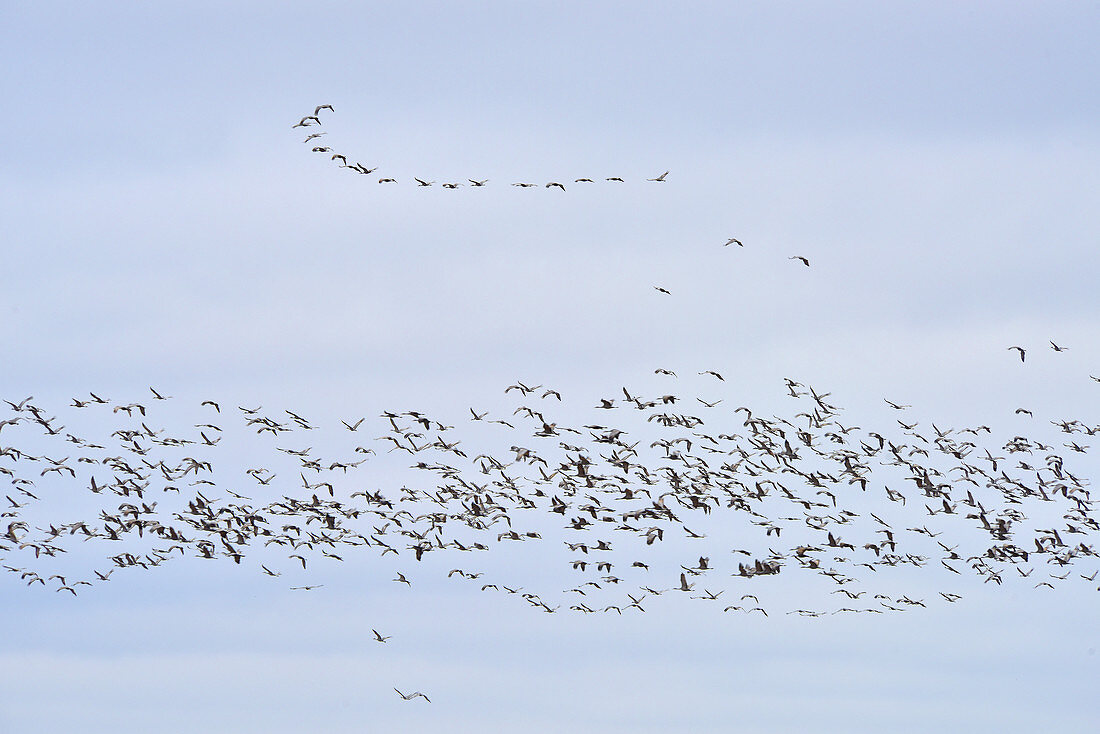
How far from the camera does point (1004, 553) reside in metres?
113

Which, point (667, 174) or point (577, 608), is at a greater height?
point (667, 174)

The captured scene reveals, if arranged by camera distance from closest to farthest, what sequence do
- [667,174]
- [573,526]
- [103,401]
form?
[667,174] → [103,401] → [573,526]

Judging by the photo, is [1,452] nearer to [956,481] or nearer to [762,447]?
[762,447]

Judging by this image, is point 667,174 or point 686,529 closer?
point 667,174

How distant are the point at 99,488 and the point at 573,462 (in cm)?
2275

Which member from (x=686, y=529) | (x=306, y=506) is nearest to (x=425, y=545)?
(x=306, y=506)

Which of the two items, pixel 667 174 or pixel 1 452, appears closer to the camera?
pixel 667 174

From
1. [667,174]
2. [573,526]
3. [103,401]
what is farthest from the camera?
[573,526]

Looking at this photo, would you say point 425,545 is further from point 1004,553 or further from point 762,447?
point 1004,553

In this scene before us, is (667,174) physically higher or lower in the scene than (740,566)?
higher

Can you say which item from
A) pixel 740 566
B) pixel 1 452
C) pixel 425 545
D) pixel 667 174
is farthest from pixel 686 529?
pixel 1 452

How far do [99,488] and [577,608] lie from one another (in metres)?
24.0

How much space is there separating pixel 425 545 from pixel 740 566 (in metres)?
16.1

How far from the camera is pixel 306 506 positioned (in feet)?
376
